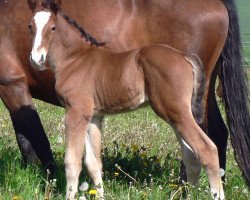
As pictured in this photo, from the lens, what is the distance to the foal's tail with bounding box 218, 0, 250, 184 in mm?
6357

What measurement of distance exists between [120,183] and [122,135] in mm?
2258

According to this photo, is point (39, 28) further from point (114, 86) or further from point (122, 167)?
point (122, 167)

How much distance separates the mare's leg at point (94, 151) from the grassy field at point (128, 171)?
5.5 inches

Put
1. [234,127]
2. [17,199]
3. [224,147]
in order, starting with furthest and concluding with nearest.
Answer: [224,147], [234,127], [17,199]

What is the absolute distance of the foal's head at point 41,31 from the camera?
17.2 feet

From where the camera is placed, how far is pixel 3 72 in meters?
6.72

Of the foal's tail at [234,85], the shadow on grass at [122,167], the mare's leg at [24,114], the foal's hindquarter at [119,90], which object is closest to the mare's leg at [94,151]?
the foal's hindquarter at [119,90]

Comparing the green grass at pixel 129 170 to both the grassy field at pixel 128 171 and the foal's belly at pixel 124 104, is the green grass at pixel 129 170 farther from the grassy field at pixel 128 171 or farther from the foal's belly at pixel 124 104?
the foal's belly at pixel 124 104

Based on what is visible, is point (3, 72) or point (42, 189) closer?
point (42, 189)

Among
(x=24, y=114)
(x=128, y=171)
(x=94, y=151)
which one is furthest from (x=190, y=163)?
(x=24, y=114)

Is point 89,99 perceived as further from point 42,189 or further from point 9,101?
point 9,101

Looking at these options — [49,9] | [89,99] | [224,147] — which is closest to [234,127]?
[224,147]

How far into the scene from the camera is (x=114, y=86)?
5.49 meters

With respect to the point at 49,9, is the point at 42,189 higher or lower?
lower
